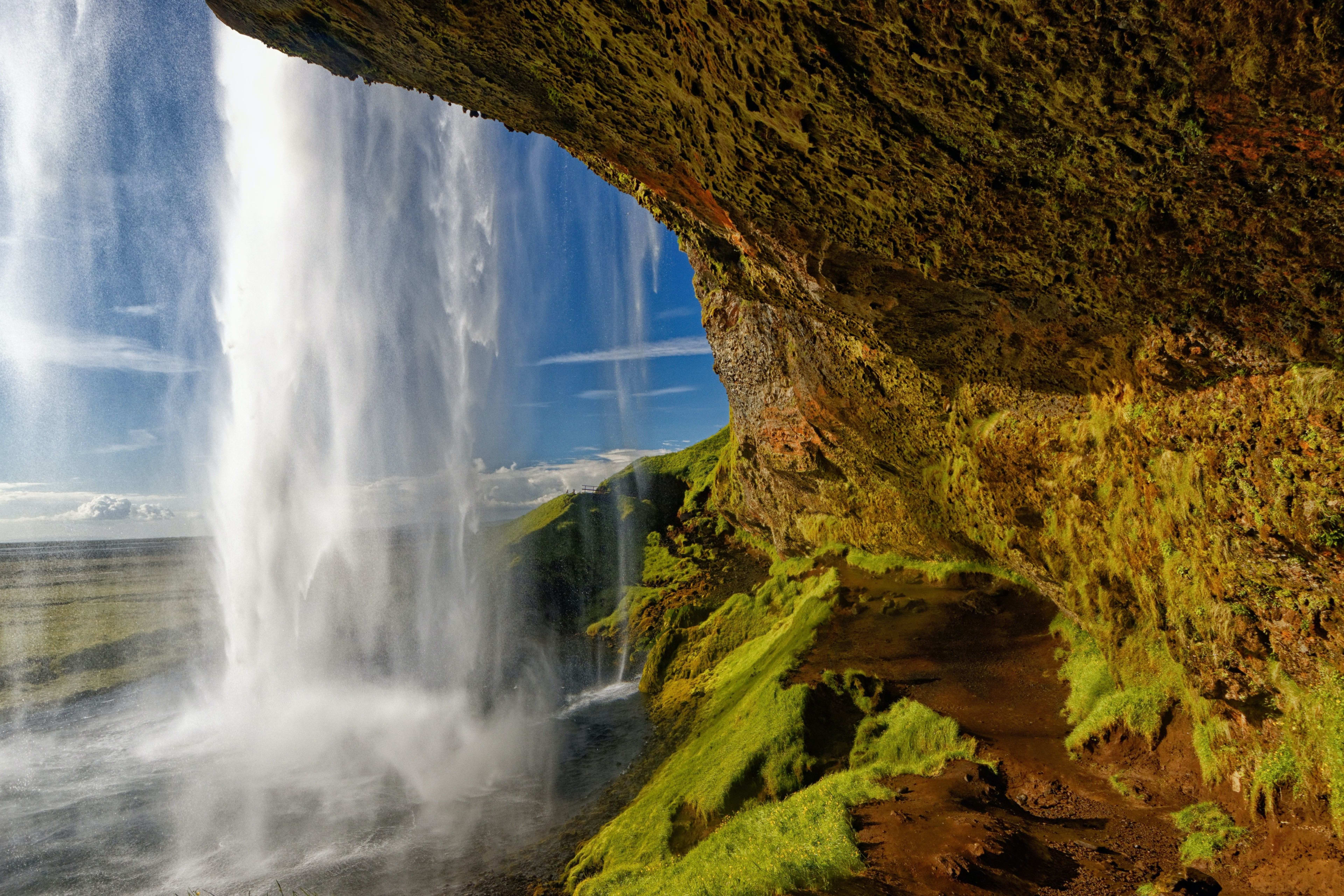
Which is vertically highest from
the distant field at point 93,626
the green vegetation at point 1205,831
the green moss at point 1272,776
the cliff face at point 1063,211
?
the cliff face at point 1063,211

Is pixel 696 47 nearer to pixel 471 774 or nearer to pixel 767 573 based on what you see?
pixel 471 774

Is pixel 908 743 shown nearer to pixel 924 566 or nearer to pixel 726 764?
pixel 726 764

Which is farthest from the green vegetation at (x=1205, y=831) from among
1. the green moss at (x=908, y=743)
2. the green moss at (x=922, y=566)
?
the green moss at (x=922, y=566)

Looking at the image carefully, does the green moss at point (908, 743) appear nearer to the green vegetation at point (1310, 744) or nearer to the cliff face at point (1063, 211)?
the cliff face at point (1063, 211)

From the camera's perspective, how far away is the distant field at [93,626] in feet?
97.1

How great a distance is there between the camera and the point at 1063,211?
5508 millimetres

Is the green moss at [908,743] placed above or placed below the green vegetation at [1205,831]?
below

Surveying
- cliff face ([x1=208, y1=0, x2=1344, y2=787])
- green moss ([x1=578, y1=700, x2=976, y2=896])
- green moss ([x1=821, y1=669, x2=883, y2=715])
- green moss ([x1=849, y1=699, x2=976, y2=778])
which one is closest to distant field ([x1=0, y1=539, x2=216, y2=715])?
green moss ([x1=578, y1=700, x2=976, y2=896])

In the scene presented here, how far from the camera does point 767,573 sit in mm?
28625

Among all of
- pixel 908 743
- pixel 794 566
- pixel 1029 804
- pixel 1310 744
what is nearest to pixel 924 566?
pixel 794 566

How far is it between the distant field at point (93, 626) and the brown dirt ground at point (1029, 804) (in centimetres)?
3533

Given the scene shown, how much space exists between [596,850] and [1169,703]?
10457 mm

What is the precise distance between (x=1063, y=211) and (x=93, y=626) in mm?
58315

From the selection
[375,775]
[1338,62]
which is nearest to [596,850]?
[375,775]
